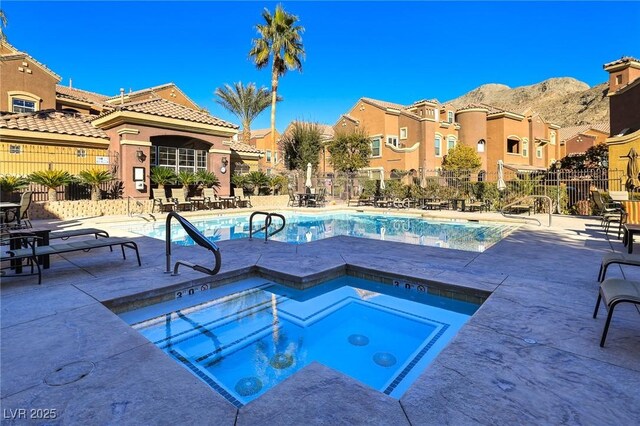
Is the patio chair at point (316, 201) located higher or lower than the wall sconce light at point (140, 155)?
lower

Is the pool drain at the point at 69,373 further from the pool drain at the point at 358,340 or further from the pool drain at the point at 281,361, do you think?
the pool drain at the point at 358,340

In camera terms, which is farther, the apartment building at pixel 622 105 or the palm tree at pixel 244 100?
the palm tree at pixel 244 100

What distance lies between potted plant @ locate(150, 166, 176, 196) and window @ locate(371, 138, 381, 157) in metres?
21.8

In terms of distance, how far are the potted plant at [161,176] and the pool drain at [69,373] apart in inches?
640

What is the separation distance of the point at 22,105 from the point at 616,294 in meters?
29.1

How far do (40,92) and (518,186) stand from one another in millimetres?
29001

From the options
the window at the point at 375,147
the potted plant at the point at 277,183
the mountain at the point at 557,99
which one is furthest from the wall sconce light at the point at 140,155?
the mountain at the point at 557,99

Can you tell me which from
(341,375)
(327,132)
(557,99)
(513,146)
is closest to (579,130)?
(513,146)

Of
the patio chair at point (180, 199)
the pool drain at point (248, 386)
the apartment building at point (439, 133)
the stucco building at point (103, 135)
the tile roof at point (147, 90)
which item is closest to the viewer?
the pool drain at point (248, 386)

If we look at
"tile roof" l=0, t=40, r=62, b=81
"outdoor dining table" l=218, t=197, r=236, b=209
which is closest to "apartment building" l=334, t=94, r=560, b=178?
"outdoor dining table" l=218, t=197, r=236, b=209

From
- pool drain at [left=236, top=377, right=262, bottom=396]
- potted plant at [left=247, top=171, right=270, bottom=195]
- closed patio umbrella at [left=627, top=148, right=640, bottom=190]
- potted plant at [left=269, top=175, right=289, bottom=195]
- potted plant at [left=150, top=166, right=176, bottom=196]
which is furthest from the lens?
potted plant at [left=269, top=175, right=289, bottom=195]

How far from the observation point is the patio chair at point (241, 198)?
20520mm

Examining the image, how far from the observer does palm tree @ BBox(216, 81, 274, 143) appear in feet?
112

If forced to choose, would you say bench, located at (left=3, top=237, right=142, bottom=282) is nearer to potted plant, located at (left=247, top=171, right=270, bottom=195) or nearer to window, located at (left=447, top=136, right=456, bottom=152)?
potted plant, located at (left=247, top=171, right=270, bottom=195)
